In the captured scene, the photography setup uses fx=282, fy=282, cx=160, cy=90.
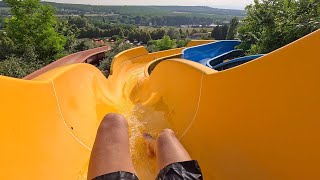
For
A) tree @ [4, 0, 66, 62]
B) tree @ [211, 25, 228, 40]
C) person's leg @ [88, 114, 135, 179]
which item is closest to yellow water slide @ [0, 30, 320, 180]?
person's leg @ [88, 114, 135, 179]

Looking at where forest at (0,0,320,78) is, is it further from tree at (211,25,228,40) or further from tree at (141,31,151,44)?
tree at (141,31,151,44)

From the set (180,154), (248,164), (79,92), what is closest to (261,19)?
(79,92)

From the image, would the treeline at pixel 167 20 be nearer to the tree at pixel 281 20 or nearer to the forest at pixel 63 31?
the forest at pixel 63 31

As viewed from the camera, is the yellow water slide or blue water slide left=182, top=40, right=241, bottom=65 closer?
the yellow water slide

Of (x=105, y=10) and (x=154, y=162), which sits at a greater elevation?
(x=154, y=162)

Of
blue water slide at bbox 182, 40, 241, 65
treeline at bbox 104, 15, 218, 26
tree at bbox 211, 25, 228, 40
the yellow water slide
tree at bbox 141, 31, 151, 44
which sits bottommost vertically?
treeline at bbox 104, 15, 218, 26

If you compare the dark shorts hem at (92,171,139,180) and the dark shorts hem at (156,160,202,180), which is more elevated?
the dark shorts hem at (92,171,139,180)

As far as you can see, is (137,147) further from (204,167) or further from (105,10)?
(105,10)

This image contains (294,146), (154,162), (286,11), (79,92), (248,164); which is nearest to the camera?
(294,146)
